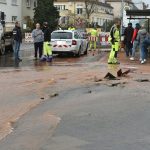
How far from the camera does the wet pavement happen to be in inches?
318

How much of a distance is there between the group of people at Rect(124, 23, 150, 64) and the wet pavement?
21.1 feet

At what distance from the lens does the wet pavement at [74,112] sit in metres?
8.07

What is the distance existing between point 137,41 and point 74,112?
1485 centimetres

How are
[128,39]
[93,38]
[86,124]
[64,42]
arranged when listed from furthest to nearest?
[93,38] < [128,39] < [64,42] < [86,124]

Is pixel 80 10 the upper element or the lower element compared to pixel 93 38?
upper

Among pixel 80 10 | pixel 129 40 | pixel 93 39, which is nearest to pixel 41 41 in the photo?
pixel 129 40

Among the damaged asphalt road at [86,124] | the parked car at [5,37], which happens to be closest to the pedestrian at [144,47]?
the parked car at [5,37]

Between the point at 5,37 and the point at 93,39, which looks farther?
the point at 93,39

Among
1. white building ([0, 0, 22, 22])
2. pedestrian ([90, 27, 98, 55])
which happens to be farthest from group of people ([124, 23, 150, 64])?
white building ([0, 0, 22, 22])

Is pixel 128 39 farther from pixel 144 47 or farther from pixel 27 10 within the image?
pixel 27 10

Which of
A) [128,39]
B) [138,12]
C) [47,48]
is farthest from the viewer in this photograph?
[138,12]

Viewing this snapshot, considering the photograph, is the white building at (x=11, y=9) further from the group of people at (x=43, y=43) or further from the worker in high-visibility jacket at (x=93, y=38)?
the group of people at (x=43, y=43)

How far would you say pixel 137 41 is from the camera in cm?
2492

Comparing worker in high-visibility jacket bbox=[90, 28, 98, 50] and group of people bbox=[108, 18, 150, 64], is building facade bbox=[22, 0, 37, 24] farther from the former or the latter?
group of people bbox=[108, 18, 150, 64]
